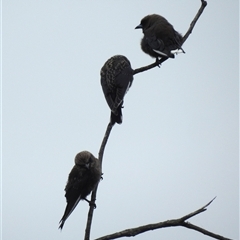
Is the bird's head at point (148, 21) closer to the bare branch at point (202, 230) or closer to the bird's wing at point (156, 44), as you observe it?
the bird's wing at point (156, 44)

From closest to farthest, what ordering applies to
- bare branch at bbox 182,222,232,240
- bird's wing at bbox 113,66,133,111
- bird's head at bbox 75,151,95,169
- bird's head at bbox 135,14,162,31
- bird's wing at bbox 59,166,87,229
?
bare branch at bbox 182,222,232,240 < bird's wing at bbox 59,166,87,229 < bird's wing at bbox 113,66,133,111 < bird's head at bbox 75,151,95,169 < bird's head at bbox 135,14,162,31

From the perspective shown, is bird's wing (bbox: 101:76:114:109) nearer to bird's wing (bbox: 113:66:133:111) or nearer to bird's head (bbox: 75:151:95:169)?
bird's wing (bbox: 113:66:133:111)

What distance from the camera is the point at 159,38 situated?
756cm

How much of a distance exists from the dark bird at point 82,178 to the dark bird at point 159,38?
1.90 meters

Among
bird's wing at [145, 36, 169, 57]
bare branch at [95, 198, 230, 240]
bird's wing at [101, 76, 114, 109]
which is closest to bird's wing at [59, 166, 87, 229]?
bird's wing at [101, 76, 114, 109]

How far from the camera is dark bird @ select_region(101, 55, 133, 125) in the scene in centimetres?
625

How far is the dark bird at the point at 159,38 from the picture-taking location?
23.2ft

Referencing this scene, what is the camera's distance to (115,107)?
617cm

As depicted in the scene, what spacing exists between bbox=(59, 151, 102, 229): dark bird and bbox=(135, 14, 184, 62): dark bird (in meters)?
1.90

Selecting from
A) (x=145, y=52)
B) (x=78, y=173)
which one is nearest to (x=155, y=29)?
(x=145, y=52)

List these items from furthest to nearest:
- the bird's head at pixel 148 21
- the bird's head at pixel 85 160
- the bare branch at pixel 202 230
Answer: the bird's head at pixel 148 21 → the bird's head at pixel 85 160 → the bare branch at pixel 202 230

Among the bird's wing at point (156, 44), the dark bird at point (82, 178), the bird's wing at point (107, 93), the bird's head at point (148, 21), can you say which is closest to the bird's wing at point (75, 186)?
the dark bird at point (82, 178)

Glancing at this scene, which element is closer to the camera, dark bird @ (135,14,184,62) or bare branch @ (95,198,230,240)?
bare branch @ (95,198,230,240)

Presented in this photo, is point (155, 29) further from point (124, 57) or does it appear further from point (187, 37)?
point (187, 37)
